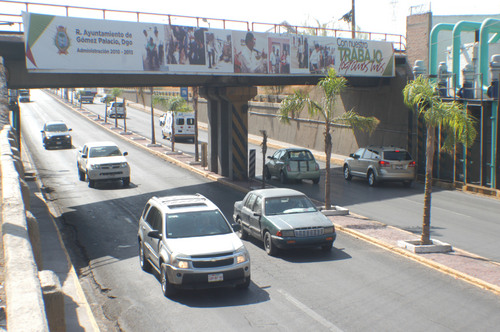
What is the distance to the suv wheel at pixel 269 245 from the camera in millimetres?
14742

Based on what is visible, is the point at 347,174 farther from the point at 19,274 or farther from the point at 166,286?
the point at 19,274

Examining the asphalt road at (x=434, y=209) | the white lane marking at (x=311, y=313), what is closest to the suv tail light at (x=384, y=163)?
the asphalt road at (x=434, y=209)

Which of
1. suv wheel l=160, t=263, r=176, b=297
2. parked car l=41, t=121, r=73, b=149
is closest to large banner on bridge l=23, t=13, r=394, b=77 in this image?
suv wheel l=160, t=263, r=176, b=297

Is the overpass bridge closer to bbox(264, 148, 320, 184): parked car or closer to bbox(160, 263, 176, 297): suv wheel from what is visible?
bbox(264, 148, 320, 184): parked car

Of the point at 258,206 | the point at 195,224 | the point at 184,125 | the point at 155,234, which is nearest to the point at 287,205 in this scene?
the point at 258,206

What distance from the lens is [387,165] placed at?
2652cm

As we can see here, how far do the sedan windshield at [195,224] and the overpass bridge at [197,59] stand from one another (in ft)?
36.0

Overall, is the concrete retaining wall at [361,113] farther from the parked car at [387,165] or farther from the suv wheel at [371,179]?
the suv wheel at [371,179]

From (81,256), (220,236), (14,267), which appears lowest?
(81,256)

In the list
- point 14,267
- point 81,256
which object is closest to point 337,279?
point 81,256

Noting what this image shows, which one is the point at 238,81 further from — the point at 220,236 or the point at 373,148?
the point at 220,236

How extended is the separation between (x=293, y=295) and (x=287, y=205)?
14.6 feet

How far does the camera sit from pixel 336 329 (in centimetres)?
974

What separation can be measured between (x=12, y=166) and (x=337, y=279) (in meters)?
7.29
